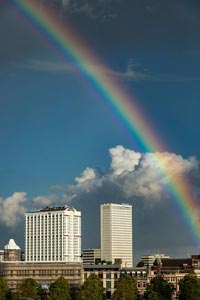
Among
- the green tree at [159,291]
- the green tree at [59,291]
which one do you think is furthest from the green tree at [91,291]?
the green tree at [159,291]

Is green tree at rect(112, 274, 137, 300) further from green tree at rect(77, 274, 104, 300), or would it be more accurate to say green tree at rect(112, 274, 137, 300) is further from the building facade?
the building facade

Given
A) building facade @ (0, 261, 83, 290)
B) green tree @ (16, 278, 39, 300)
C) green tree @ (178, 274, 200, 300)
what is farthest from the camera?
building facade @ (0, 261, 83, 290)

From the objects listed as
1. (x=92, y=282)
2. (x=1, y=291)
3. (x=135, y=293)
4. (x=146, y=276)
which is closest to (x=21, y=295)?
(x=1, y=291)

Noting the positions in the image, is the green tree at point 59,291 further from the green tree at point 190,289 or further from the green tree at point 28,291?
the green tree at point 190,289

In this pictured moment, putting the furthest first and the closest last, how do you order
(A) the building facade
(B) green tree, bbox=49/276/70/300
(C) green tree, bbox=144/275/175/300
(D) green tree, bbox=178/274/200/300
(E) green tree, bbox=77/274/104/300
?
(A) the building facade
(D) green tree, bbox=178/274/200/300
(E) green tree, bbox=77/274/104/300
(C) green tree, bbox=144/275/175/300
(B) green tree, bbox=49/276/70/300

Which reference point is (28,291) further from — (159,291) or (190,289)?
(190,289)

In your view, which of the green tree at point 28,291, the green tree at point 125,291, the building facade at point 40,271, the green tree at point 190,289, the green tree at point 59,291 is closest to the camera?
the green tree at point 28,291

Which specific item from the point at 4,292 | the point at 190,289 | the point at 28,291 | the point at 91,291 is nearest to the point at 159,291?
the point at 190,289

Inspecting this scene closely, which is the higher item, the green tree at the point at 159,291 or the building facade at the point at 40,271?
the building facade at the point at 40,271

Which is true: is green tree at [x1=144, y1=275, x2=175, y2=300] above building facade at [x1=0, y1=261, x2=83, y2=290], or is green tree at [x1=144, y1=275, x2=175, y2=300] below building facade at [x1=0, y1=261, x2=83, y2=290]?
below

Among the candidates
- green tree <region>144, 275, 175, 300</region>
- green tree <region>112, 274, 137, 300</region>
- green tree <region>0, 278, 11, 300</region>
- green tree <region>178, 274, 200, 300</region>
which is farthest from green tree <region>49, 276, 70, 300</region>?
green tree <region>178, 274, 200, 300</region>

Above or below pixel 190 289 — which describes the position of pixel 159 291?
below

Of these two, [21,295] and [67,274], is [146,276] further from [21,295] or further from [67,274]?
[21,295]
